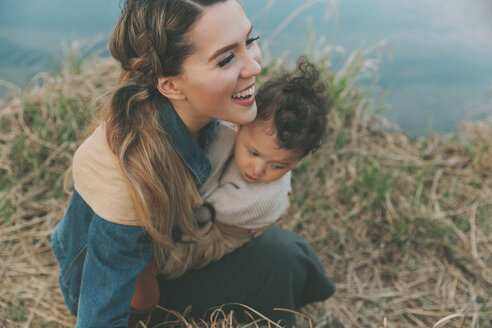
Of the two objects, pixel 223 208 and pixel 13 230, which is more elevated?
pixel 223 208

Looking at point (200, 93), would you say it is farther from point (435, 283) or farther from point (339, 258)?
point (435, 283)

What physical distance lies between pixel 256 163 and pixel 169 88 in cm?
40

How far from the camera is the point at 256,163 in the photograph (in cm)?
154

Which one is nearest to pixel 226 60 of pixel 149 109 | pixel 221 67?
pixel 221 67

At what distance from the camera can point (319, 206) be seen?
Result: 260cm

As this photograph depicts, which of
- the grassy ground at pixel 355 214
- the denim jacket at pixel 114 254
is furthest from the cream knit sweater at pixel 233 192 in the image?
the grassy ground at pixel 355 214

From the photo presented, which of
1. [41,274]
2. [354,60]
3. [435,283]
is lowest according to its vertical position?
[435,283]

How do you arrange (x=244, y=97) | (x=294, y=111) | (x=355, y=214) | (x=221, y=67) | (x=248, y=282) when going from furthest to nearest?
(x=355, y=214) < (x=248, y=282) < (x=294, y=111) < (x=244, y=97) < (x=221, y=67)

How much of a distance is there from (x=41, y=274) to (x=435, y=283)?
6.74ft

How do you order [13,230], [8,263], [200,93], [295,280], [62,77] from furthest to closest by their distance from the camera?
[62,77]
[13,230]
[8,263]
[295,280]
[200,93]

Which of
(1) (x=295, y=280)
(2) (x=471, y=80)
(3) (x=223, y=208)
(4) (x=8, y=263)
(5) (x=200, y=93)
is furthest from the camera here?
(2) (x=471, y=80)

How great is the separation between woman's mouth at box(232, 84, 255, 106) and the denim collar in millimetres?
199

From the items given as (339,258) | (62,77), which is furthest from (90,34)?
(339,258)

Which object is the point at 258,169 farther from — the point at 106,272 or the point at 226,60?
the point at 106,272
